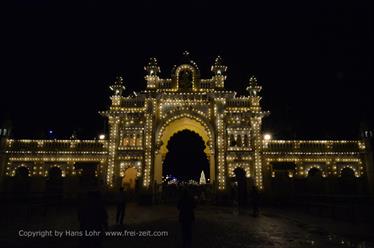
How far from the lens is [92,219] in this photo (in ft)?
27.1

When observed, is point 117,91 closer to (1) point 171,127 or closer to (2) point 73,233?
(1) point 171,127

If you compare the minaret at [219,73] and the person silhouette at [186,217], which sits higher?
the minaret at [219,73]

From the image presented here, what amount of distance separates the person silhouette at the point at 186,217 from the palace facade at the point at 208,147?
75.7 ft

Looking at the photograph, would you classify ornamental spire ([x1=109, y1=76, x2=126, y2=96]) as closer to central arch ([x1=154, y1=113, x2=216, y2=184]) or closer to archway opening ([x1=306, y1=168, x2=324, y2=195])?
central arch ([x1=154, y1=113, x2=216, y2=184])

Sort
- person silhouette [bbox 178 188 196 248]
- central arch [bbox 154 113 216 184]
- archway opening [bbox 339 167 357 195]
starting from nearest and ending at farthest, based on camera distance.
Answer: person silhouette [bbox 178 188 196 248] < archway opening [bbox 339 167 357 195] < central arch [bbox 154 113 216 184]

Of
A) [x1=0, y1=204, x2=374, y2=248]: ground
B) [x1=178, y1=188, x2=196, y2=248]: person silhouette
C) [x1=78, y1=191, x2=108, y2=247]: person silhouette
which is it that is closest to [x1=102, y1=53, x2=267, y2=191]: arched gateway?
[x1=0, y1=204, x2=374, y2=248]: ground

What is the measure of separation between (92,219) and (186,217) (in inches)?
124

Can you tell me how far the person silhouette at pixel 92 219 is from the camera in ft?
26.3

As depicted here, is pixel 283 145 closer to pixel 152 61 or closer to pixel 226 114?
pixel 226 114

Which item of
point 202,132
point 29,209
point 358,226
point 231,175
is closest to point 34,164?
point 29,209

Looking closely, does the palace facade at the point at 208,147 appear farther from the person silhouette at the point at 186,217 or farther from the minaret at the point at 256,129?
the person silhouette at the point at 186,217

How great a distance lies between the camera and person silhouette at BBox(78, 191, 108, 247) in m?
8.02

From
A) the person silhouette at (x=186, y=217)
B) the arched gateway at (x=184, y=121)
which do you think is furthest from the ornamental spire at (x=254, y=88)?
the person silhouette at (x=186, y=217)

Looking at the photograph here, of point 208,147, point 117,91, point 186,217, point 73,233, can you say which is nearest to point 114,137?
point 117,91
